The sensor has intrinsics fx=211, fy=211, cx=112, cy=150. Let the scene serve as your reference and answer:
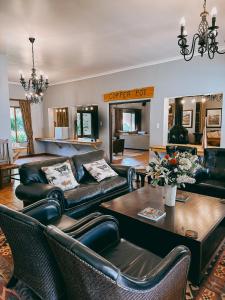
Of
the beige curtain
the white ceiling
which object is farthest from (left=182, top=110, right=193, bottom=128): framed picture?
the beige curtain

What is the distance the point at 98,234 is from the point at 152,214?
75 cm

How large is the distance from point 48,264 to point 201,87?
16.2 ft

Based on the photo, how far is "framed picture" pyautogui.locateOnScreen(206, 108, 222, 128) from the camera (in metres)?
8.48

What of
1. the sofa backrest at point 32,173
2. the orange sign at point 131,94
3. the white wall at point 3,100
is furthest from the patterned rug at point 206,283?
the orange sign at point 131,94

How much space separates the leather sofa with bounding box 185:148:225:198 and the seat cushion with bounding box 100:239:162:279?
214 cm

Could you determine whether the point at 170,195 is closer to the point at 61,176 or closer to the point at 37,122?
the point at 61,176

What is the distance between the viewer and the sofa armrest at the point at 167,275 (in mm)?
999

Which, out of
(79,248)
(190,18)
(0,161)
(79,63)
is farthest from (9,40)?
(79,248)

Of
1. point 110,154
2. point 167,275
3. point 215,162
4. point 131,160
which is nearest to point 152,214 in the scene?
point 167,275

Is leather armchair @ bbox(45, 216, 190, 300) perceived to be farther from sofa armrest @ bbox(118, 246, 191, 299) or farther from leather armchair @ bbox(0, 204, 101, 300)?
leather armchair @ bbox(0, 204, 101, 300)

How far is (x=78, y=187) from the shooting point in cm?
323

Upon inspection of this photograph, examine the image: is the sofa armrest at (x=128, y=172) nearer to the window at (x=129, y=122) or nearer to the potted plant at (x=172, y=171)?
the potted plant at (x=172, y=171)

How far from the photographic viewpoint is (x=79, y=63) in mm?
5770

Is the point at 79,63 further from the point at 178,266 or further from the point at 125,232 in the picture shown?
the point at 178,266
